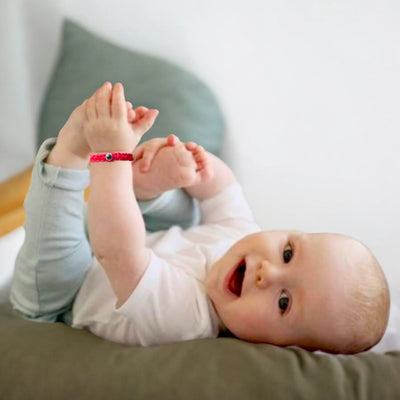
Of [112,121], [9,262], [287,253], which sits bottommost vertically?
[9,262]

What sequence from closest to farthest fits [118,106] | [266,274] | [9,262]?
[118,106], [266,274], [9,262]

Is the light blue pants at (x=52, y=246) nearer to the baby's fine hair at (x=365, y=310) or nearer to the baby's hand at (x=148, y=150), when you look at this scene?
the baby's hand at (x=148, y=150)

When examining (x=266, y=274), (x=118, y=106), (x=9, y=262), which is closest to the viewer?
(x=118, y=106)

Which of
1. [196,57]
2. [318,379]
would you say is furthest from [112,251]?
[196,57]

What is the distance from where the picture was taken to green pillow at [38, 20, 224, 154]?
2.12 feet

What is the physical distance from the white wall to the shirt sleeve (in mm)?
189

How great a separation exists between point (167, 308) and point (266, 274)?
115 millimetres

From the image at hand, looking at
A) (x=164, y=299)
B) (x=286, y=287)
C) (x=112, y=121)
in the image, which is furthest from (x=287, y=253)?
(x=112, y=121)

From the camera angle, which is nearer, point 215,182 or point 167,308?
point 167,308

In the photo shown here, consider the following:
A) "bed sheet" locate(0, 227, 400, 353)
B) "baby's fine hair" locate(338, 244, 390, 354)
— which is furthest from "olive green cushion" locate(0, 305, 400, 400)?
"bed sheet" locate(0, 227, 400, 353)

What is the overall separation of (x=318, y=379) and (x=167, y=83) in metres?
0.45

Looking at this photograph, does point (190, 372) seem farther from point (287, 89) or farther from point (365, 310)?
point (287, 89)

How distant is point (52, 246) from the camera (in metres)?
0.62

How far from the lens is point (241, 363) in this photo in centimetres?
49
